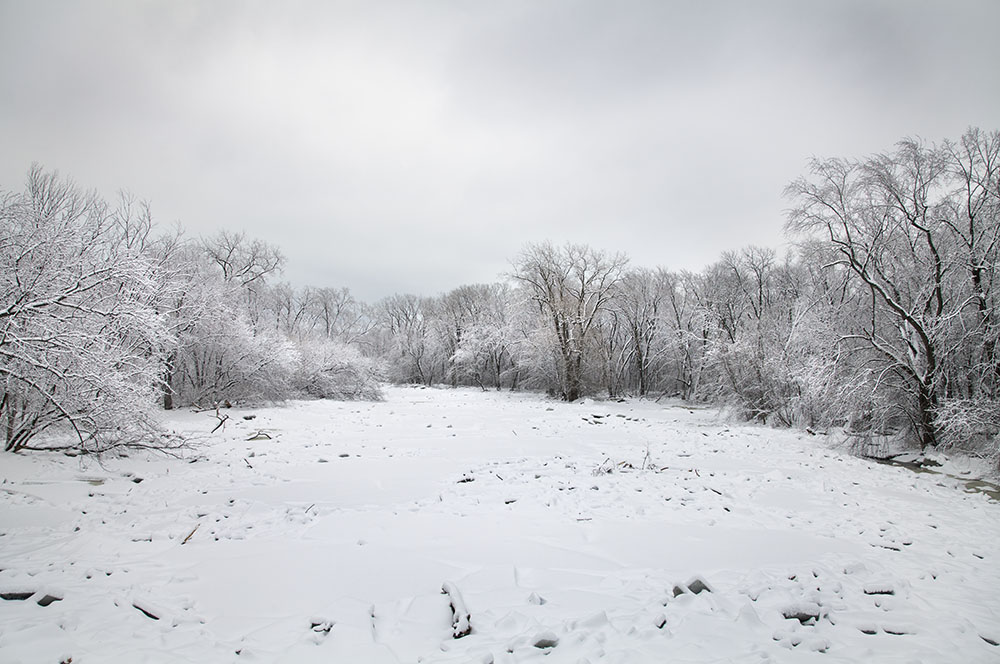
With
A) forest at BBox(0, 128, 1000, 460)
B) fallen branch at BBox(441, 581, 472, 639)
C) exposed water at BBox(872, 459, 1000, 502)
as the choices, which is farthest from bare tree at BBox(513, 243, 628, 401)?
fallen branch at BBox(441, 581, 472, 639)

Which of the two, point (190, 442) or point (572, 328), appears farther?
point (572, 328)

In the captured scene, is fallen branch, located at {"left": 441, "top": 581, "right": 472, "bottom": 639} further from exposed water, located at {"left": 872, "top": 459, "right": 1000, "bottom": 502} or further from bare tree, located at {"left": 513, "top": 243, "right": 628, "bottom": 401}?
bare tree, located at {"left": 513, "top": 243, "right": 628, "bottom": 401}

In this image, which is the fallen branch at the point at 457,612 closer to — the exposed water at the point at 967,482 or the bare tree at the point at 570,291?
the exposed water at the point at 967,482

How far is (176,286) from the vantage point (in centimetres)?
1444

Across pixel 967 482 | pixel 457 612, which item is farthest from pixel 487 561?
pixel 967 482

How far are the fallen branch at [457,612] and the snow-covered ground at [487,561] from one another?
0.03 meters

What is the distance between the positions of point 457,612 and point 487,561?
3.61 ft

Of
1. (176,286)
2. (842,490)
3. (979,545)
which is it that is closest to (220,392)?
(176,286)

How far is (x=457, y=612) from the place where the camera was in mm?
3654

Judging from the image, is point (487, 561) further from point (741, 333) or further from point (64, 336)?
point (741, 333)

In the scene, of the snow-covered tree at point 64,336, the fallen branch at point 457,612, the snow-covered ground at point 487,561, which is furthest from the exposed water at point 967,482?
the snow-covered tree at point 64,336

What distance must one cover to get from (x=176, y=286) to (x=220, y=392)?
5122mm

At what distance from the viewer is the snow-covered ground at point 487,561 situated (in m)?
3.36

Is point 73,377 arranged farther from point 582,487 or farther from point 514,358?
point 514,358
